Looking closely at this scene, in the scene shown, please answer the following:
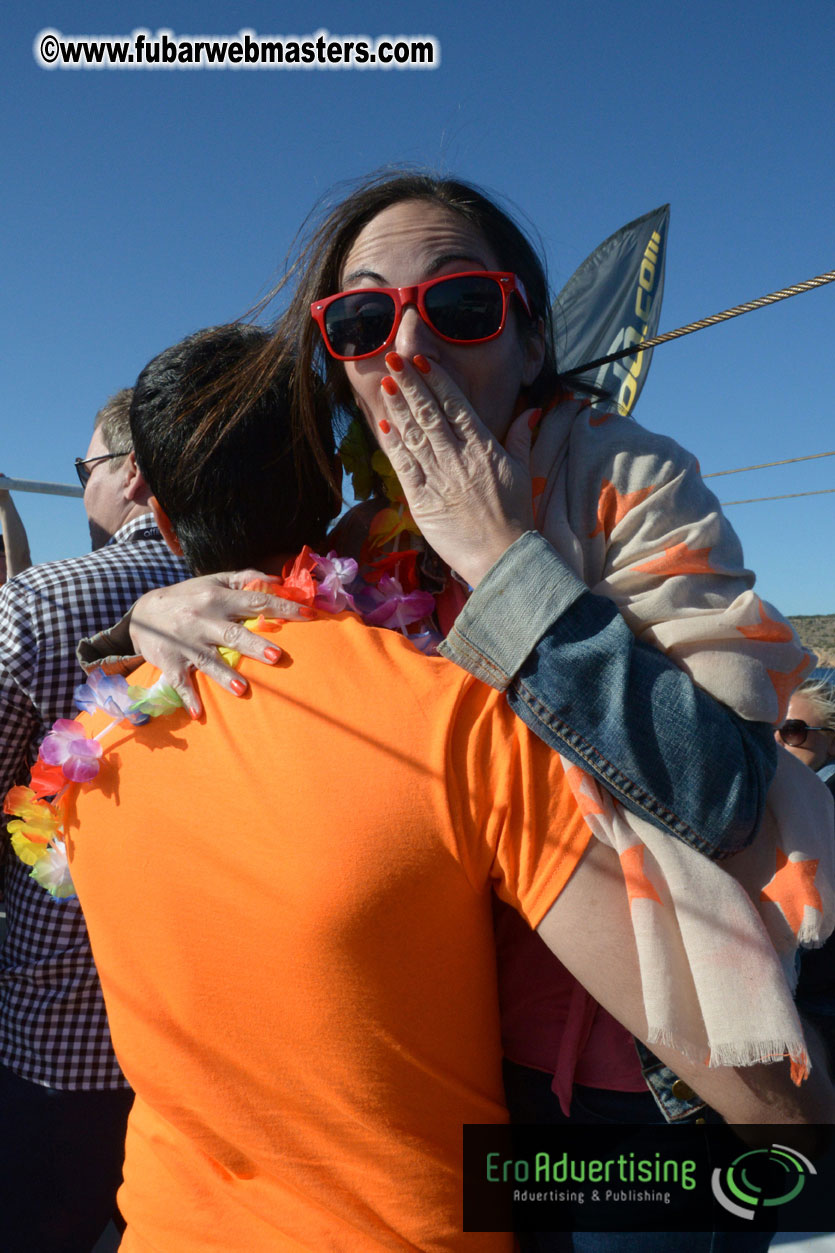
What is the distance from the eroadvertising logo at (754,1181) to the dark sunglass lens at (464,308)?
1028 millimetres

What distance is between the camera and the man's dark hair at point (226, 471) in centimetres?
126

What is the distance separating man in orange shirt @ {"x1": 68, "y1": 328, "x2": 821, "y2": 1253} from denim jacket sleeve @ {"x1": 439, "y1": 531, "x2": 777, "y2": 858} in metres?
0.05

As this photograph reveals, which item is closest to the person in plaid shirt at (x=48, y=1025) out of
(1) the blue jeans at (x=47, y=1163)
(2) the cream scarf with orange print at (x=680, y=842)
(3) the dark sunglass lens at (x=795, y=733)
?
(1) the blue jeans at (x=47, y=1163)

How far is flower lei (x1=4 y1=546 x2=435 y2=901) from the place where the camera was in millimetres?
1121

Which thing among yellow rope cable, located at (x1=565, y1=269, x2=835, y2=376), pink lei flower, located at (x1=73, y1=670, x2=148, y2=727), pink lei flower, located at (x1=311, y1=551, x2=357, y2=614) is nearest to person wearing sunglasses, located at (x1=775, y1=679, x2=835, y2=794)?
yellow rope cable, located at (x1=565, y1=269, x2=835, y2=376)

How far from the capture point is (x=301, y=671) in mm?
988

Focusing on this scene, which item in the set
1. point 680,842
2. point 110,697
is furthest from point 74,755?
point 680,842

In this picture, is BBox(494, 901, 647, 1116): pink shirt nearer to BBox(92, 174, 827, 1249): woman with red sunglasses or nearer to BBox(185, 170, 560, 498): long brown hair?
BBox(92, 174, 827, 1249): woman with red sunglasses

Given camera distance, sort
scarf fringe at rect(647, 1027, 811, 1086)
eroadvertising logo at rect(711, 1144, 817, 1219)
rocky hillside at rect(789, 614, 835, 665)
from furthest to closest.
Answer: rocky hillside at rect(789, 614, 835, 665) → eroadvertising logo at rect(711, 1144, 817, 1219) → scarf fringe at rect(647, 1027, 811, 1086)

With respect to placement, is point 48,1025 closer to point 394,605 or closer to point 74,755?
point 74,755

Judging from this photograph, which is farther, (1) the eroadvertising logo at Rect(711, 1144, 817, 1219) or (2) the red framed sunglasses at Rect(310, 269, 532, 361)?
(2) the red framed sunglasses at Rect(310, 269, 532, 361)

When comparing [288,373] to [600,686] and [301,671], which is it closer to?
[301,671]

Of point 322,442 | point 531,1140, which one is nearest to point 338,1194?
point 531,1140

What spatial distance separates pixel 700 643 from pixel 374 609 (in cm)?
47
